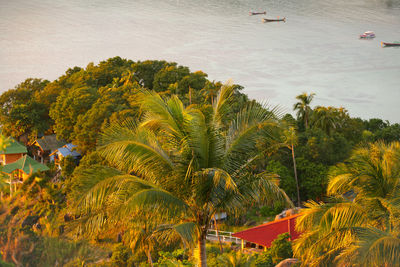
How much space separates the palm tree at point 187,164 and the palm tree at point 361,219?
1.46 meters

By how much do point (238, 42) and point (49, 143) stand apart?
146ft

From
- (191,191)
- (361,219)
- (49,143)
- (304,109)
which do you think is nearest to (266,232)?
(361,219)

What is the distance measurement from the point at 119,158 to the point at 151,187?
0.73 metres

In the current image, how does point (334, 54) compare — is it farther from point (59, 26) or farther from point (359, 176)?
point (359, 176)

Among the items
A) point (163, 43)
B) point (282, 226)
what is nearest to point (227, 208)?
point (282, 226)

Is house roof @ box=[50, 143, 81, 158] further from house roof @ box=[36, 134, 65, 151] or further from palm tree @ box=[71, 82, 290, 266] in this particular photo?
palm tree @ box=[71, 82, 290, 266]

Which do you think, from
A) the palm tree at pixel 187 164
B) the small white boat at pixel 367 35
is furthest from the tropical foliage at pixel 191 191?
the small white boat at pixel 367 35

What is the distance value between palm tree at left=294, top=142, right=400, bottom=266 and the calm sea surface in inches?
1533

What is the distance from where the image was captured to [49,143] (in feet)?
119

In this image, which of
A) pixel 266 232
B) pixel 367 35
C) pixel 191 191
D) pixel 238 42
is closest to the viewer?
pixel 191 191

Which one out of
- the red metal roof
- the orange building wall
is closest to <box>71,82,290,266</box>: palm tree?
the red metal roof

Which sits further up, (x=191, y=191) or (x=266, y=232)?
A: (x=191, y=191)

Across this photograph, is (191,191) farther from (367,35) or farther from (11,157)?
(367,35)

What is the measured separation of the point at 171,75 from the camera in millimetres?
39688
